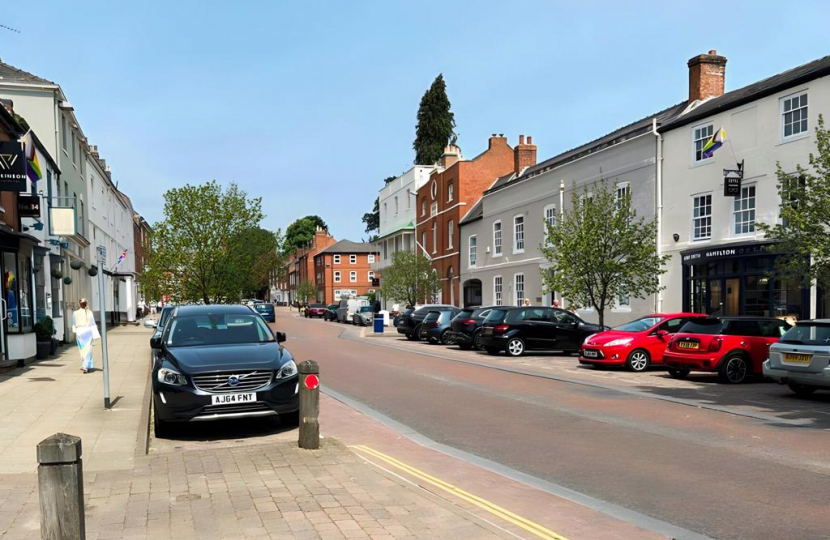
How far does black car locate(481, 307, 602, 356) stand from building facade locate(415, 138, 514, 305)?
22958mm

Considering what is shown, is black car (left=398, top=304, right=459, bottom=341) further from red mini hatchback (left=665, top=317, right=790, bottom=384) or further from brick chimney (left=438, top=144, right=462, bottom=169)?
brick chimney (left=438, top=144, right=462, bottom=169)

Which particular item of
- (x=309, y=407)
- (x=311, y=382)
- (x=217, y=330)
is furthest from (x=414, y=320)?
(x=309, y=407)

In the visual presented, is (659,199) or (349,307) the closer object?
(659,199)

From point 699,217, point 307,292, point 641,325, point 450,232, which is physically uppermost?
point 450,232

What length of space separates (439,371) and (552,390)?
4008 mm

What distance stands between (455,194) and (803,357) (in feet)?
116

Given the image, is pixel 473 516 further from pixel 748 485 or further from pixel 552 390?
pixel 552 390

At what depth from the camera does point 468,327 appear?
79.6ft

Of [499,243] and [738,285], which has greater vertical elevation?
[499,243]

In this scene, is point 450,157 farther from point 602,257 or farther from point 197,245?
point 602,257

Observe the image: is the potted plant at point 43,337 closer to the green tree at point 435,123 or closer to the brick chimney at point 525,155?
the brick chimney at point 525,155

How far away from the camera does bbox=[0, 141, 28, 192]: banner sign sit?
15281 millimetres

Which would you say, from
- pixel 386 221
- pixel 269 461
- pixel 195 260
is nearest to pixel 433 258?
pixel 386 221

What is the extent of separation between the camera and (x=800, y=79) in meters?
19.0
